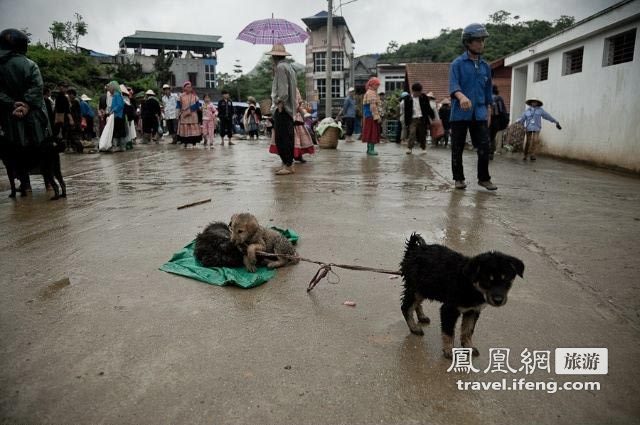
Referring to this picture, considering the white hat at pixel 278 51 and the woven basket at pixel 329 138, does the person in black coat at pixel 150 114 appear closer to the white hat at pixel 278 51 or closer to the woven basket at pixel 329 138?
the woven basket at pixel 329 138

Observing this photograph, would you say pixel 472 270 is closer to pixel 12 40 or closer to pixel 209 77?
pixel 12 40

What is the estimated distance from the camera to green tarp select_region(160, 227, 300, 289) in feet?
10.4

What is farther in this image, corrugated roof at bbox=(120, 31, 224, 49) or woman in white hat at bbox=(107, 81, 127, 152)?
corrugated roof at bbox=(120, 31, 224, 49)

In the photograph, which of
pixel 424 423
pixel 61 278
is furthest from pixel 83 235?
pixel 424 423

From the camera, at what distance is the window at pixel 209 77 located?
51.9 metres

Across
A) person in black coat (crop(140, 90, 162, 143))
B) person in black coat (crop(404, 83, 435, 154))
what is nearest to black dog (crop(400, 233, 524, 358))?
person in black coat (crop(404, 83, 435, 154))

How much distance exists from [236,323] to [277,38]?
41.9 ft

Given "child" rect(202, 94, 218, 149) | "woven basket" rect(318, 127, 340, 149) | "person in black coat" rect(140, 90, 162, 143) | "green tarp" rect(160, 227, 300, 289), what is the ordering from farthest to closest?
"person in black coat" rect(140, 90, 162, 143)
"child" rect(202, 94, 218, 149)
"woven basket" rect(318, 127, 340, 149)
"green tarp" rect(160, 227, 300, 289)

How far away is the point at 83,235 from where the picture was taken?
437 centimetres

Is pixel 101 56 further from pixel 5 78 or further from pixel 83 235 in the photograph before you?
pixel 83 235

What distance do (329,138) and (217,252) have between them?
11.5 meters

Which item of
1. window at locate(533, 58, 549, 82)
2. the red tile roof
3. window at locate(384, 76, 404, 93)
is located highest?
window at locate(384, 76, 404, 93)

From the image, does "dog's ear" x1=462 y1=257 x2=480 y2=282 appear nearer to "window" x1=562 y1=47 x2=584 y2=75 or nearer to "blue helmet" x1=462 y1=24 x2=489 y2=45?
"blue helmet" x1=462 y1=24 x2=489 y2=45

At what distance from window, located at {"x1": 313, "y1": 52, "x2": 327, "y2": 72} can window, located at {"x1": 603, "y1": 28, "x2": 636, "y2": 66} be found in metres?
40.9
